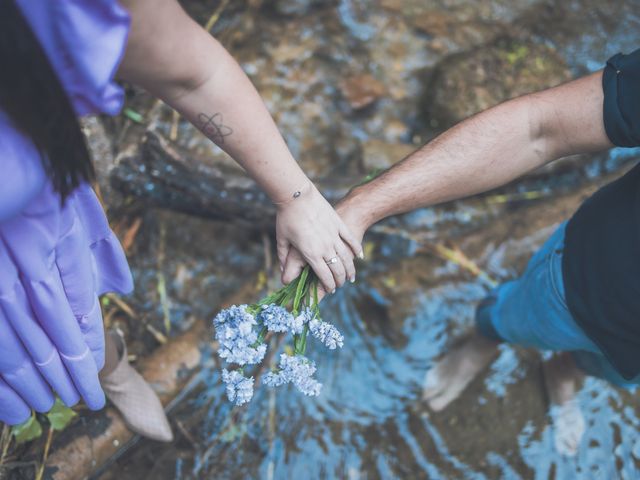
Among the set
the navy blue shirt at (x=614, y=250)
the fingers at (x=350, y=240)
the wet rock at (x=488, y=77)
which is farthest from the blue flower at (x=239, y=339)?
the wet rock at (x=488, y=77)

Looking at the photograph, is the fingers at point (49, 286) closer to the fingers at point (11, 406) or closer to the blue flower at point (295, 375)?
the fingers at point (11, 406)

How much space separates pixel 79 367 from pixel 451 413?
1879 millimetres

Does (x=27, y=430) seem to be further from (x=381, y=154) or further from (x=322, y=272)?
(x=381, y=154)

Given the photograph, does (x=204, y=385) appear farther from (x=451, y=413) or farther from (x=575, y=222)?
Answer: (x=575, y=222)

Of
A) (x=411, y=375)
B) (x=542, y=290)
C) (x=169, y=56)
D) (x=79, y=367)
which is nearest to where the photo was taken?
(x=169, y=56)

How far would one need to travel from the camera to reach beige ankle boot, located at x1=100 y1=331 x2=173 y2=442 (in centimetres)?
225

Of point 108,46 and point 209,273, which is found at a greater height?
point 108,46

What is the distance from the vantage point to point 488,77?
12.0ft

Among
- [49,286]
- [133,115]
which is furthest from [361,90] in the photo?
[49,286]

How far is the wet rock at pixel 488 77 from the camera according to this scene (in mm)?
3557

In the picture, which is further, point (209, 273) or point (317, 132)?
point (317, 132)

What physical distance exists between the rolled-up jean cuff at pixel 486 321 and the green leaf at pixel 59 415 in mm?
1831

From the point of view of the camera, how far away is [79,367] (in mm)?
1600

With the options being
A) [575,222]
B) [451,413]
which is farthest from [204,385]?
[575,222]
